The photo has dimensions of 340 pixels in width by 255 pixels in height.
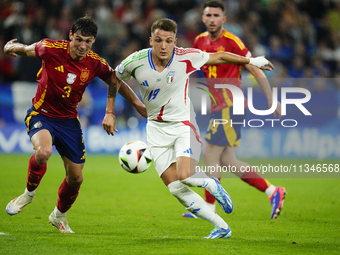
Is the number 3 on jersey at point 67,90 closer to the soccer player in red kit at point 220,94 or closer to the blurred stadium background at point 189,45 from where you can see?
the soccer player in red kit at point 220,94

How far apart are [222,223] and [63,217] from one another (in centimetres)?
190

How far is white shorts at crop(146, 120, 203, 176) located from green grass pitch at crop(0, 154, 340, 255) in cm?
87

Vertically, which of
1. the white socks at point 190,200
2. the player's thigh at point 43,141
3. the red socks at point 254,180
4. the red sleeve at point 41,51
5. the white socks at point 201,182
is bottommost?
the red socks at point 254,180

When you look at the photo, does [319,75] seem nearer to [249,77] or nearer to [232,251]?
[249,77]

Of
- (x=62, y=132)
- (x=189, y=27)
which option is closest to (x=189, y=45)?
(x=189, y=27)

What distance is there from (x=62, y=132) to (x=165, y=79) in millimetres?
1356

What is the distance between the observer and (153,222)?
6.06 metres

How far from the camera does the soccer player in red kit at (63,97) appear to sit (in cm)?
514

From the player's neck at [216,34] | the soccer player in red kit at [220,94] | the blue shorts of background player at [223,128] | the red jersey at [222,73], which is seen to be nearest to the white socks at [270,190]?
the soccer player in red kit at [220,94]

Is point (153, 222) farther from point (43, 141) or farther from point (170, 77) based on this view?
point (170, 77)

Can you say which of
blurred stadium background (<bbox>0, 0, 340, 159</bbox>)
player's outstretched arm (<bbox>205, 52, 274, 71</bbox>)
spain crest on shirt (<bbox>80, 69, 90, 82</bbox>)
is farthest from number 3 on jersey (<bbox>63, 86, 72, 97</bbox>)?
blurred stadium background (<bbox>0, 0, 340, 159</bbox>)

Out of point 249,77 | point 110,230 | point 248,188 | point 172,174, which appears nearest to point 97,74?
point 172,174

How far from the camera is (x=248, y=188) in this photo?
382 inches

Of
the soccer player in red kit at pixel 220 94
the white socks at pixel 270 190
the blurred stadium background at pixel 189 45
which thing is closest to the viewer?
the soccer player in red kit at pixel 220 94
